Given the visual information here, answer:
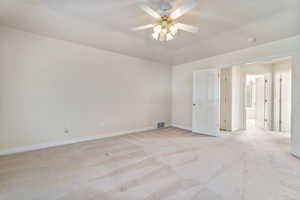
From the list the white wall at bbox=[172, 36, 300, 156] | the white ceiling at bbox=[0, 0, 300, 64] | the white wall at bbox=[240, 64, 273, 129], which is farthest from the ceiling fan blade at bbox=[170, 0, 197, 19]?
the white wall at bbox=[240, 64, 273, 129]

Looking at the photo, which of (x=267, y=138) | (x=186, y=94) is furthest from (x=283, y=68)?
(x=186, y=94)

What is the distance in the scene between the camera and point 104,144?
3.35 meters

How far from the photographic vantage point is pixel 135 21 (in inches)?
108

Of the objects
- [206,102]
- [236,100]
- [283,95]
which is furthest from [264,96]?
[206,102]

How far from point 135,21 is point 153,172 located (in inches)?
113

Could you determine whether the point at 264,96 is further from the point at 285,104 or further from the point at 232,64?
the point at 232,64

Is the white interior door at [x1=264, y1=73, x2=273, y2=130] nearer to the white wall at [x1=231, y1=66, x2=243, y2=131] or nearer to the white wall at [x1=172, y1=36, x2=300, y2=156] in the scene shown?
the white wall at [x1=231, y1=66, x2=243, y2=131]

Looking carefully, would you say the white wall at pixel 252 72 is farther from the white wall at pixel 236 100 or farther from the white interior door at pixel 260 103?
the white wall at pixel 236 100

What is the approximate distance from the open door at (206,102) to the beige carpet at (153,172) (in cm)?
96

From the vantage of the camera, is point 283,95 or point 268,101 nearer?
point 283,95

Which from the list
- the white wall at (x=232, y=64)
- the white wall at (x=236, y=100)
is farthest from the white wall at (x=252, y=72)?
the white wall at (x=232, y=64)

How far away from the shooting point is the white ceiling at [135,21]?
7.29 feet

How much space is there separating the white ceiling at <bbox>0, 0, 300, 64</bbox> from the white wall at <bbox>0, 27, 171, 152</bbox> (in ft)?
1.24

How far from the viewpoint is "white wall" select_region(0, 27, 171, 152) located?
108 inches
